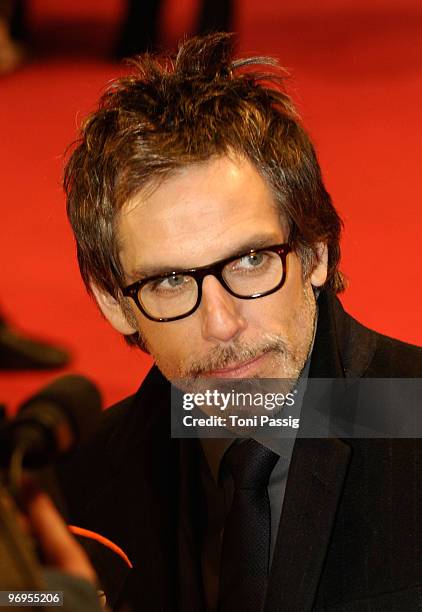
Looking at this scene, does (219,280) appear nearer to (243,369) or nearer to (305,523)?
(243,369)

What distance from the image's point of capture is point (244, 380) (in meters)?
1.31

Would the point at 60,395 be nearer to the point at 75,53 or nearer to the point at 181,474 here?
the point at 181,474

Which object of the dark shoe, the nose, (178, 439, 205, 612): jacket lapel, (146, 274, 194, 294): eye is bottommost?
(178, 439, 205, 612): jacket lapel

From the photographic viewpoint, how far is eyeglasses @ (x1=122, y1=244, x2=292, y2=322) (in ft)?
4.30

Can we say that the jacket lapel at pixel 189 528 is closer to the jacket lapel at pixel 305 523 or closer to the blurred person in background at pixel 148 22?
the jacket lapel at pixel 305 523

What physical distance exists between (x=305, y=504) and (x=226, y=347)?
0.69 feet

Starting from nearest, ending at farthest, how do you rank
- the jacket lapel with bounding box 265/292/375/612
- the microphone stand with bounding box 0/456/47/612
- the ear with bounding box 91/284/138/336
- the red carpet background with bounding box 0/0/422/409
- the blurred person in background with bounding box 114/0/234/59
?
1. the microphone stand with bounding box 0/456/47/612
2. the jacket lapel with bounding box 265/292/375/612
3. the ear with bounding box 91/284/138/336
4. the red carpet background with bounding box 0/0/422/409
5. the blurred person in background with bounding box 114/0/234/59

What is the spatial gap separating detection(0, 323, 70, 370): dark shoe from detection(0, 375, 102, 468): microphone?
1.57ft

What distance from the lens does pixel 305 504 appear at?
1.24 m

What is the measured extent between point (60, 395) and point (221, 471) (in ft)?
0.78

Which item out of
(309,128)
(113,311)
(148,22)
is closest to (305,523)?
(113,311)

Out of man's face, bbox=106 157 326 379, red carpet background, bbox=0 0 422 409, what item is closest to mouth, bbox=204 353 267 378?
man's face, bbox=106 157 326 379

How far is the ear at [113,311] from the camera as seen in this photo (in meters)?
1.52

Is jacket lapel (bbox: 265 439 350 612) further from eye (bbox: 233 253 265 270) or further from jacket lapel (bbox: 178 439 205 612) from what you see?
eye (bbox: 233 253 265 270)
